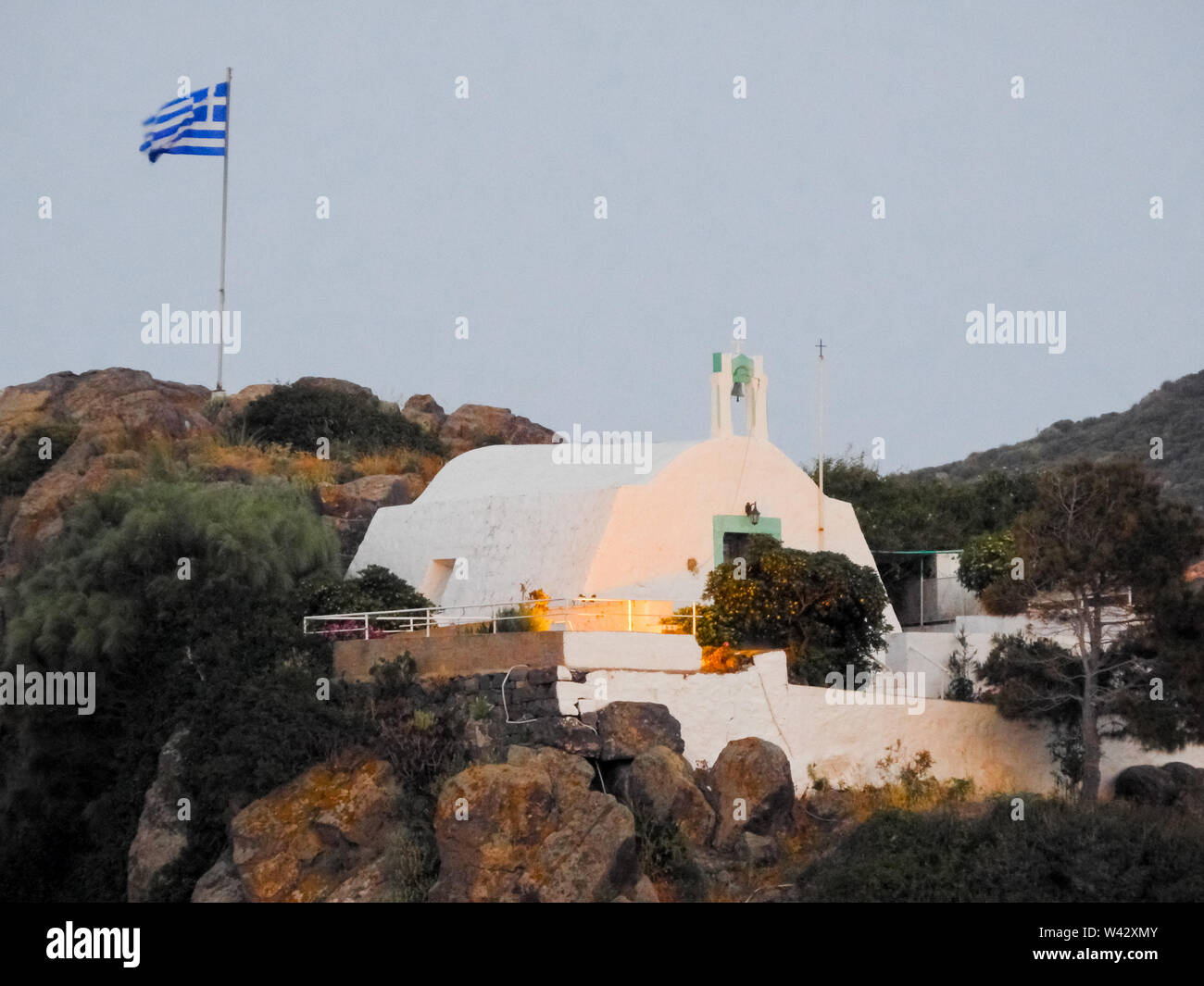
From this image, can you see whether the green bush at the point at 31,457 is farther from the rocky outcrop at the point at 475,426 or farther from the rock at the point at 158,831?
the rock at the point at 158,831

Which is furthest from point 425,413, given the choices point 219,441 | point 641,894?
point 641,894

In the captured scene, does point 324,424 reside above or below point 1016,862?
above

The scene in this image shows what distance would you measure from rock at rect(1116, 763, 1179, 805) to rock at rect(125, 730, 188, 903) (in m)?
13.6

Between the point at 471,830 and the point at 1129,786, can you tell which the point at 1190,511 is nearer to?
the point at 1129,786

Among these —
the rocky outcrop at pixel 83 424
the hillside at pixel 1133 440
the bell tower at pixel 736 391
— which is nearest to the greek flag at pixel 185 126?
the rocky outcrop at pixel 83 424

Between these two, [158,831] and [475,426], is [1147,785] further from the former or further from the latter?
[475,426]

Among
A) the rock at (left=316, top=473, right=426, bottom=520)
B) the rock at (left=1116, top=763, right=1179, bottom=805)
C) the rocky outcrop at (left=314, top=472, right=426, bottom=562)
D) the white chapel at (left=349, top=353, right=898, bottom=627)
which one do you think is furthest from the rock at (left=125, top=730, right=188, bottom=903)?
the rock at (left=1116, top=763, right=1179, bottom=805)

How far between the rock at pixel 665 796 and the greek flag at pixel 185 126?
23047 mm

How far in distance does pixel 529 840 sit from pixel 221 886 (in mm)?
4653

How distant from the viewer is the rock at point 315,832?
22406 mm

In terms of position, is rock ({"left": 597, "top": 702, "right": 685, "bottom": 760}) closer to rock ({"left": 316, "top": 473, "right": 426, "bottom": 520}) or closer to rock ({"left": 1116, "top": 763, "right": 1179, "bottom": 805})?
rock ({"left": 1116, "top": 763, "right": 1179, "bottom": 805})

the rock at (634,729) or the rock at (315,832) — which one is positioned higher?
the rock at (634,729)

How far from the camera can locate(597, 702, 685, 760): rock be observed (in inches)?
901

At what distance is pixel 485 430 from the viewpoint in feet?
148
